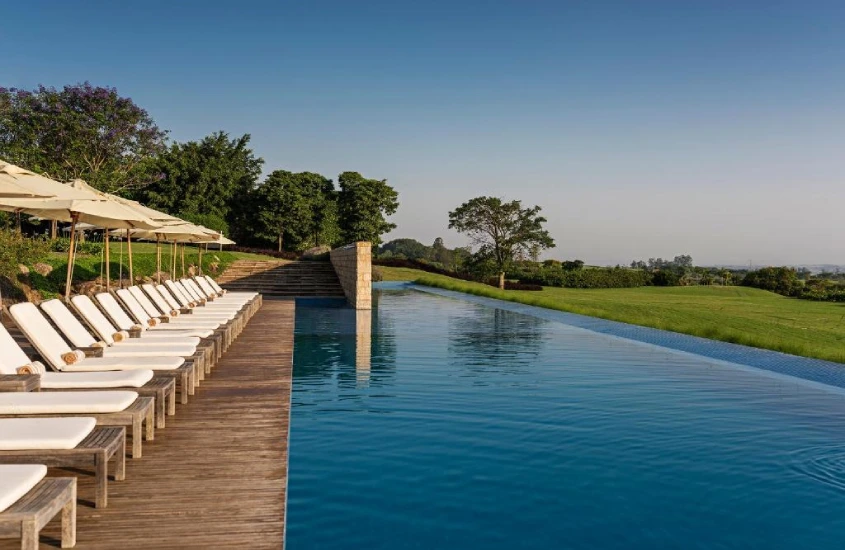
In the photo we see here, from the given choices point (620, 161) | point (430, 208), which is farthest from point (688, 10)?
point (430, 208)

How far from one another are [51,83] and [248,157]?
62.9 ft

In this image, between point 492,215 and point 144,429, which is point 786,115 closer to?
point 492,215

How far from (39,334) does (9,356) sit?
76 centimetres

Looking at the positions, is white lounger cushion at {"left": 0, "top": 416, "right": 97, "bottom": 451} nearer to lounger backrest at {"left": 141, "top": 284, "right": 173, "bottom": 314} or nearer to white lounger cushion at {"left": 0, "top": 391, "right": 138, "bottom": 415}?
white lounger cushion at {"left": 0, "top": 391, "right": 138, "bottom": 415}

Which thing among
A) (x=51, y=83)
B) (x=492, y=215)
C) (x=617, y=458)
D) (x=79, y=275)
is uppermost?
(x=51, y=83)

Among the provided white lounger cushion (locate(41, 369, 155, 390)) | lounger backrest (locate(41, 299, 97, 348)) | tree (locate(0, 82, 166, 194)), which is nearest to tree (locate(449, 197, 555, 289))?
tree (locate(0, 82, 166, 194))

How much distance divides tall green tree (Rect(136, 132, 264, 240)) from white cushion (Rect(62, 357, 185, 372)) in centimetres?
4052

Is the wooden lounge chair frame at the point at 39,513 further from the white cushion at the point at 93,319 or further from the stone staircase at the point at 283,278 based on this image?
the stone staircase at the point at 283,278

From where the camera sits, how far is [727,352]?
1188 centimetres

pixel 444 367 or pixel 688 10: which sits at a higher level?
pixel 688 10

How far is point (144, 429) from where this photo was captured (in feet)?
17.6

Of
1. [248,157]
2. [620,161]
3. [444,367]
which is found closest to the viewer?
[444,367]

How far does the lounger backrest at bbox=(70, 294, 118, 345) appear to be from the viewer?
765 cm

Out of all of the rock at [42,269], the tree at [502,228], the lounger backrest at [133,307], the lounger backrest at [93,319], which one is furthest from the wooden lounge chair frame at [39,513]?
the tree at [502,228]
